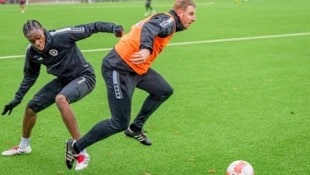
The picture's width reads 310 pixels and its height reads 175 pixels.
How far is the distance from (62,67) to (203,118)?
10.2 feet

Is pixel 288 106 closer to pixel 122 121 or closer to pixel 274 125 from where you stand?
pixel 274 125

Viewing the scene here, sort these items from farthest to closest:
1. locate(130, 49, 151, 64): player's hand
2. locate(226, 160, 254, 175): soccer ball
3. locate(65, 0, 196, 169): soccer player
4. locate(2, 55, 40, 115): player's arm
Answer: locate(2, 55, 40, 115): player's arm < locate(65, 0, 196, 169): soccer player < locate(226, 160, 254, 175): soccer ball < locate(130, 49, 151, 64): player's hand

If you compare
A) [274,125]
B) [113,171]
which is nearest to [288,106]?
[274,125]

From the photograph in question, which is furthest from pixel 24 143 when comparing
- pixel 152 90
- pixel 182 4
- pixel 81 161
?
pixel 182 4

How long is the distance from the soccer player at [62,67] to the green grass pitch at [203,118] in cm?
72

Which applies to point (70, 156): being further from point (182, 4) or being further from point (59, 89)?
point (182, 4)

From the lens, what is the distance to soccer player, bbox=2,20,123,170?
6496 mm

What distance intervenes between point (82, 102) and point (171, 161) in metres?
3.88

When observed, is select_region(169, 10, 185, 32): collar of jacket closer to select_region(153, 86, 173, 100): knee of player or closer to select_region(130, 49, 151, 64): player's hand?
select_region(130, 49, 151, 64): player's hand

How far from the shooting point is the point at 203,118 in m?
9.03

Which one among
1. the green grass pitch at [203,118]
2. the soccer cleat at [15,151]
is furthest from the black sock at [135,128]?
the soccer cleat at [15,151]

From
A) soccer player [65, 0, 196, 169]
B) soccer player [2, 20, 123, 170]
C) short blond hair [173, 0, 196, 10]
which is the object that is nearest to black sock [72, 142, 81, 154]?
soccer player [65, 0, 196, 169]

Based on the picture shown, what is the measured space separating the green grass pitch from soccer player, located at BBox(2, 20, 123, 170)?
2.35 feet

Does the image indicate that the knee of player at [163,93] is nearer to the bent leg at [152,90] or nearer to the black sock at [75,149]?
the bent leg at [152,90]
